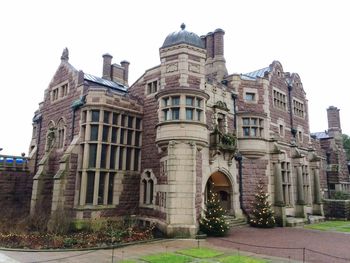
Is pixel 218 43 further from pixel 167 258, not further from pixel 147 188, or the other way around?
pixel 167 258

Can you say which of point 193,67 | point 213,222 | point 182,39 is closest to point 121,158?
point 213,222

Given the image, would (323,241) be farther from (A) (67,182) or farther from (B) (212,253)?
(A) (67,182)

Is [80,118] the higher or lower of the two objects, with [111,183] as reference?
higher

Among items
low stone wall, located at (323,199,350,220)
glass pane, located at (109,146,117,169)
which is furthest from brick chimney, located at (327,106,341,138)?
glass pane, located at (109,146,117,169)

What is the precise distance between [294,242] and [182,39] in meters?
12.8

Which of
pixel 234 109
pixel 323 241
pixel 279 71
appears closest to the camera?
pixel 323 241

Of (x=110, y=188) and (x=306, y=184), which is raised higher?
(x=306, y=184)

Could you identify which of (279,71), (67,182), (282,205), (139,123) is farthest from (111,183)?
(279,71)

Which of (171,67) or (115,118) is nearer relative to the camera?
(171,67)

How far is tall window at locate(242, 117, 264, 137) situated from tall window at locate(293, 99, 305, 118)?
7.54 metres

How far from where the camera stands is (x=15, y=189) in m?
22.8

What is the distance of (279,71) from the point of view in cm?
2556

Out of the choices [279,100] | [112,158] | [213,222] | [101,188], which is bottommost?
[213,222]

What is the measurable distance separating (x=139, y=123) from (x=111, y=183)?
452cm
